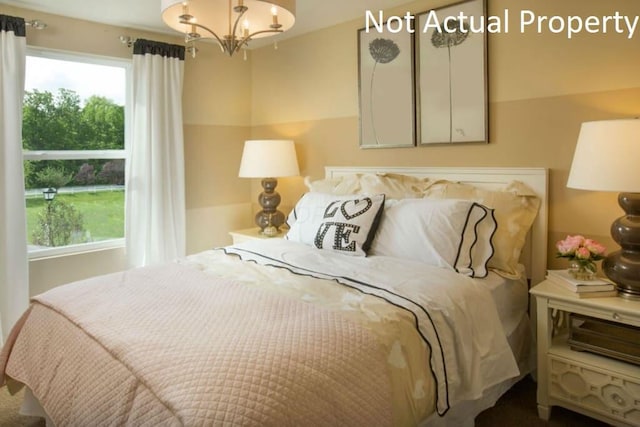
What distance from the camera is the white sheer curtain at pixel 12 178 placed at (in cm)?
275

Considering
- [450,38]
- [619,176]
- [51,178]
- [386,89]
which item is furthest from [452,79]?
[51,178]

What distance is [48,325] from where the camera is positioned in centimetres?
172

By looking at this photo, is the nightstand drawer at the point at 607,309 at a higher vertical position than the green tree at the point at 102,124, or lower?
lower

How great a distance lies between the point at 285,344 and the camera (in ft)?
4.31

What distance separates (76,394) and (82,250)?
220 cm

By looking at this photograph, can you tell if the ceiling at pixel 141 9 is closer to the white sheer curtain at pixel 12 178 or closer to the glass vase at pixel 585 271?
the white sheer curtain at pixel 12 178

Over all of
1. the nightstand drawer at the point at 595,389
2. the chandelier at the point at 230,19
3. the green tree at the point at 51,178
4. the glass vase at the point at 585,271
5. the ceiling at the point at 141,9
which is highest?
the ceiling at the point at 141,9

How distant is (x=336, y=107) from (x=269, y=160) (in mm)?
679

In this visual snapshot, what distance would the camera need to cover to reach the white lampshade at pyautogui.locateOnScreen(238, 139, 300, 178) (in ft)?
11.2

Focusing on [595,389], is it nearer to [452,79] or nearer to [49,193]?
[452,79]

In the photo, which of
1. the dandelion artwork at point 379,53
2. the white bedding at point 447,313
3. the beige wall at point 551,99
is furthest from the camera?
the dandelion artwork at point 379,53

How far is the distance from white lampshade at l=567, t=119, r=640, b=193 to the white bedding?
25.7 inches

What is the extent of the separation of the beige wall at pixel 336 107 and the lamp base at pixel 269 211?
0.24 meters

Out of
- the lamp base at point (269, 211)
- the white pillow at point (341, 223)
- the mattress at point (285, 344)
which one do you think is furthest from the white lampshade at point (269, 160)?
the mattress at point (285, 344)
